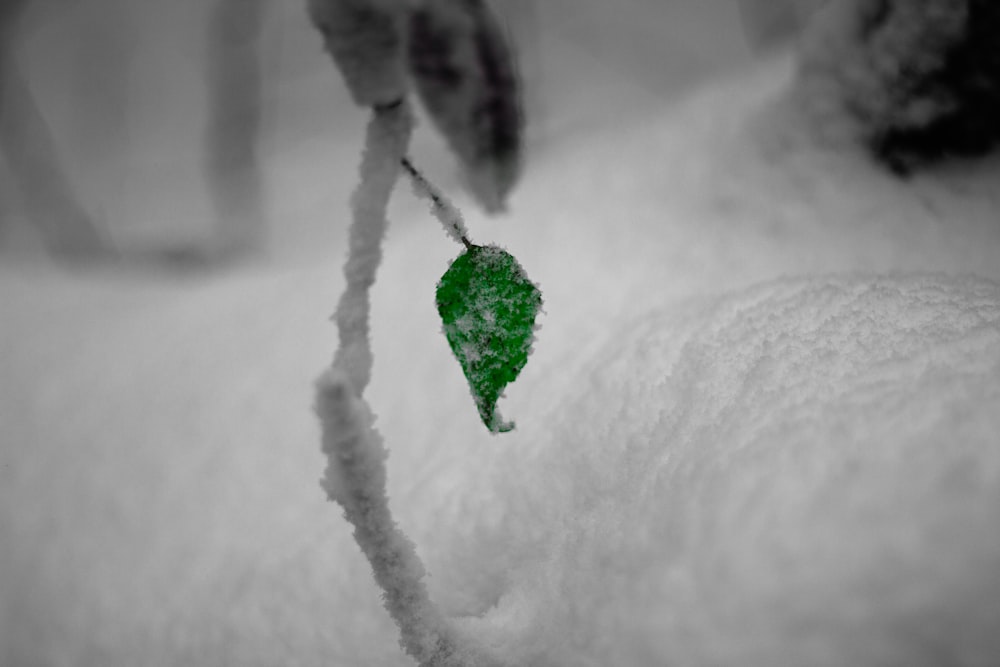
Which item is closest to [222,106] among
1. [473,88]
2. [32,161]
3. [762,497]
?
[32,161]

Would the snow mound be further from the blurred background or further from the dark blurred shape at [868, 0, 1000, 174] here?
the blurred background

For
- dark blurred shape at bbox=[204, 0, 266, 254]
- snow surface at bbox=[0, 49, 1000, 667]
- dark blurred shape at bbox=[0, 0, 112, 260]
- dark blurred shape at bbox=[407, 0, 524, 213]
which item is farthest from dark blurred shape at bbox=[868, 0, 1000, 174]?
dark blurred shape at bbox=[0, 0, 112, 260]

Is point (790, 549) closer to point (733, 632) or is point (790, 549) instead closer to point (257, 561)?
point (733, 632)

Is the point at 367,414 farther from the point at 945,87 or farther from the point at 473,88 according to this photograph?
the point at 945,87

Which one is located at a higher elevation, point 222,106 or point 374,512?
point 222,106

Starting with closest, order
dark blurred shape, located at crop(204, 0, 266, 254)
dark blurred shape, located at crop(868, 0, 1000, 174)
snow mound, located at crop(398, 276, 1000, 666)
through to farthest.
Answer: snow mound, located at crop(398, 276, 1000, 666) < dark blurred shape, located at crop(868, 0, 1000, 174) < dark blurred shape, located at crop(204, 0, 266, 254)

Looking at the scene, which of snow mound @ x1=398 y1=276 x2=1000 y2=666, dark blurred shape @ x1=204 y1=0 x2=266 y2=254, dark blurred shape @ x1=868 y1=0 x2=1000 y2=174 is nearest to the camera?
snow mound @ x1=398 y1=276 x2=1000 y2=666

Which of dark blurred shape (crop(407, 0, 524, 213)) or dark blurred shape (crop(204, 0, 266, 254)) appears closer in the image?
dark blurred shape (crop(407, 0, 524, 213))
